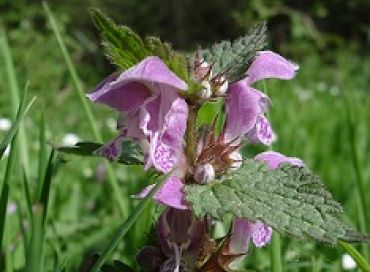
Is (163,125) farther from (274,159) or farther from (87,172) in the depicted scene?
(87,172)

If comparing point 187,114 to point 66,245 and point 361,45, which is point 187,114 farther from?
point 361,45

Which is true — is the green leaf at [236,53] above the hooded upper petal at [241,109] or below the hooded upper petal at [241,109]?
above

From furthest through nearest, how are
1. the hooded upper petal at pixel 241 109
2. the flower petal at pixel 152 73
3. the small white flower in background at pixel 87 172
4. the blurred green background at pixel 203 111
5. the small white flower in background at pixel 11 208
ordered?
the small white flower in background at pixel 87 172 → the small white flower in background at pixel 11 208 → the blurred green background at pixel 203 111 → the hooded upper petal at pixel 241 109 → the flower petal at pixel 152 73

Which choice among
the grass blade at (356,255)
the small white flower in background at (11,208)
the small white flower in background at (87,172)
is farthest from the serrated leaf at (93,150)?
the small white flower in background at (87,172)

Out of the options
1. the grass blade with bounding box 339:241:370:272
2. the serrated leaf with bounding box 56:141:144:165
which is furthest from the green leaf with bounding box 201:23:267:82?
the grass blade with bounding box 339:241:370:272

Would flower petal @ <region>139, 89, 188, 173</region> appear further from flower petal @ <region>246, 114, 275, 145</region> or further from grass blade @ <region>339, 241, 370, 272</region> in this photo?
grass blade @ <region>339, 241, 370, 272</region>

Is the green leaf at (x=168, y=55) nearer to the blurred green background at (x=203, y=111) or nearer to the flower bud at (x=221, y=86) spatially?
the flower bud at (x=221, y=86)
